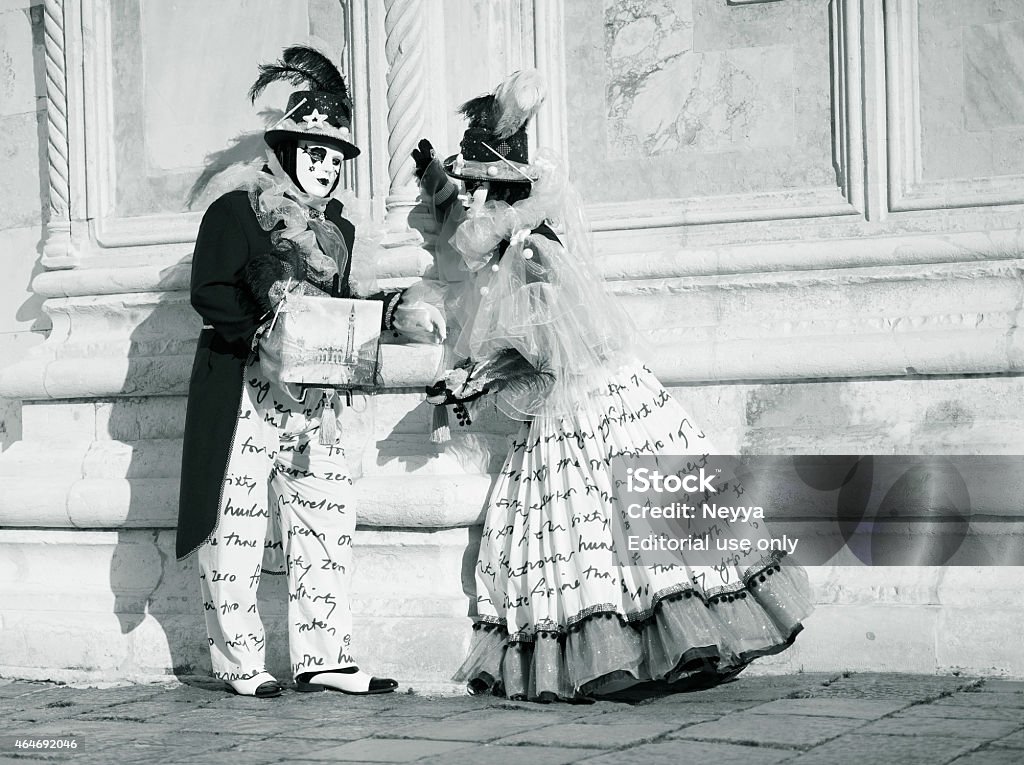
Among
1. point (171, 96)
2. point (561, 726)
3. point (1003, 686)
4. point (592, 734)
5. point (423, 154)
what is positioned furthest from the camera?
point (171, 96)

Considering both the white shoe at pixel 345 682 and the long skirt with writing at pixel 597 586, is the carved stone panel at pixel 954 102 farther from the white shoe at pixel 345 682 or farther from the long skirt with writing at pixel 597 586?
the white shoe at pixel 345 682

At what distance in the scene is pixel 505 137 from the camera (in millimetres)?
4469

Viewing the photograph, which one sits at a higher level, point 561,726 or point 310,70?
point 310,70

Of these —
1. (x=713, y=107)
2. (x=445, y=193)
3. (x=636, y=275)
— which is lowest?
(x=636, y=275)

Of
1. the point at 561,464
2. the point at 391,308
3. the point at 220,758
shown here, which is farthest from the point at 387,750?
the point at 391,308

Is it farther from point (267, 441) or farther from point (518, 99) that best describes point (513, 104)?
point (267, 441)

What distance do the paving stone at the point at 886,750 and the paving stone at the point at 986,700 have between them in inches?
21.0

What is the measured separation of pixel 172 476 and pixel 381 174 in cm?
142

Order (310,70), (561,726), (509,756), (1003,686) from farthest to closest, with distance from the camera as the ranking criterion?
(310,70) → (1003,686) → (561,726) → (509,756)

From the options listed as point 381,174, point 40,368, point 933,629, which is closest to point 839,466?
point 933,629

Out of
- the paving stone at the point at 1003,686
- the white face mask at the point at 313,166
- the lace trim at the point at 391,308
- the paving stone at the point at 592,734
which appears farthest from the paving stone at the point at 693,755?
the white face mask at the point at 313,166

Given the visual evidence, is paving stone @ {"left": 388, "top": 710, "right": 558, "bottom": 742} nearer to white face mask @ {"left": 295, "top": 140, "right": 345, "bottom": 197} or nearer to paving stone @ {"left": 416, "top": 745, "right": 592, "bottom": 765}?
paving stone @ {"left": 416, "top": 745, "right": 592, "bottom": 765}

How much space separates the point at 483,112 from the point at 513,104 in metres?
0.15

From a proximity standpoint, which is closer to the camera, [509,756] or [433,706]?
[509,756]
